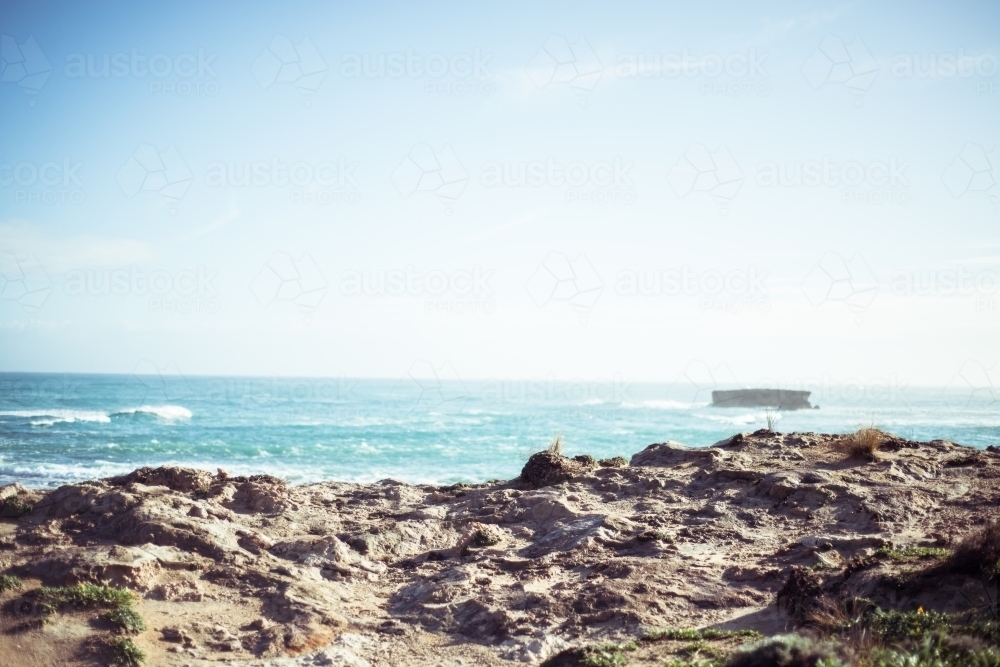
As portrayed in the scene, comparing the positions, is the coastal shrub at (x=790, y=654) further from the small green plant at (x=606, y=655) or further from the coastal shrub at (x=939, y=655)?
the small green plant at (x=606, y=655)

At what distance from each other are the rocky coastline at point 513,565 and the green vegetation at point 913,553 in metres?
0.05

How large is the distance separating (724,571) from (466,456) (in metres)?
18.9

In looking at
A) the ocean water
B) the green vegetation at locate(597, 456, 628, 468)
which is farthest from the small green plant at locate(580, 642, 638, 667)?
the ocean water

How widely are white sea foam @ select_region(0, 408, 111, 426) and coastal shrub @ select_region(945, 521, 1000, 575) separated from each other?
1460 inches

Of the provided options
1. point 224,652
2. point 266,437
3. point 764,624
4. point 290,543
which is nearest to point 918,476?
point 764,624

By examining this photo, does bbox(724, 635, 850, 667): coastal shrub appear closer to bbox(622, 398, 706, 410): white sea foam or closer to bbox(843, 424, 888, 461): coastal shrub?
bbox(843, 424, 888, 461): coastal shrub

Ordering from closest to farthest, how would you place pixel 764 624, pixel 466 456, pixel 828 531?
pixel 764 624
pixel 828 531
pixel 466 456

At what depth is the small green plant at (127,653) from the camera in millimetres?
5602

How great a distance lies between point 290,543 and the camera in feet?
27.9

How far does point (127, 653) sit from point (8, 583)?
1692 mm

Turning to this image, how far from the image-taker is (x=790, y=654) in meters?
3.94

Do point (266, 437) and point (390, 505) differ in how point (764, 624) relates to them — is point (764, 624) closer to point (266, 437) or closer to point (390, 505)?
point (390, 505)

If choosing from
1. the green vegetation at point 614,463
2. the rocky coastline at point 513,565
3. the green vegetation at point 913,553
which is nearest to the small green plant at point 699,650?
the rocky coastline at point 513,565

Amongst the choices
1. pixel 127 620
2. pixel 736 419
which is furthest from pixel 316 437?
pixel 736 419
